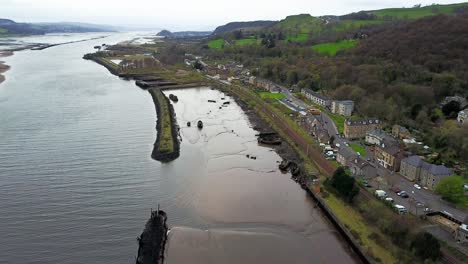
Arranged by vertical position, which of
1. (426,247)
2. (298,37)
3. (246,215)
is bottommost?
(246,215)

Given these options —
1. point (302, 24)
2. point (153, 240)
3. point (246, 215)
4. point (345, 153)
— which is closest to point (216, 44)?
point (302, 24)

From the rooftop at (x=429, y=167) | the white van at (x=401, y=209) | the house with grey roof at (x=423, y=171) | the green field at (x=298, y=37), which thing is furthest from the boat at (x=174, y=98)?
the green field at (x=298, y=37)

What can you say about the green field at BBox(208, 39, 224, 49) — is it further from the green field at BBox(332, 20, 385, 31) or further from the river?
the river

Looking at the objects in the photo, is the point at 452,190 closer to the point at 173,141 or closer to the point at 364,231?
the point at 364,231

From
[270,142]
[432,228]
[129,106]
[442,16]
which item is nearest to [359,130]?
[270,142]

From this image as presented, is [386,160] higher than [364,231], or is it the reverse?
[386,160]

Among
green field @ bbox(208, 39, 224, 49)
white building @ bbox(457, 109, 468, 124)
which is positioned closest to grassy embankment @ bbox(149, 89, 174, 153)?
white building @ bbox(457, 109, 468, 124)

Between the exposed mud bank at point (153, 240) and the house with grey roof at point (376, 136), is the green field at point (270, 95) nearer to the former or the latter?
the house with grey roof at point (376, 136)
